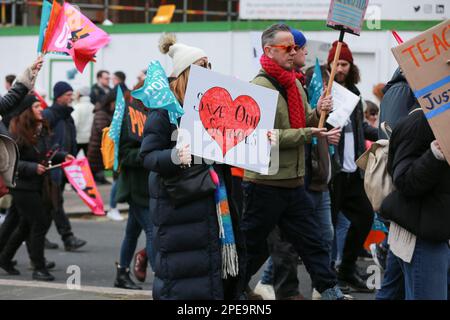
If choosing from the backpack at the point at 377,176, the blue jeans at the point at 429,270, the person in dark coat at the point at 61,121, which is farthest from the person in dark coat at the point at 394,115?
the person in dark coat at the point at 61,121

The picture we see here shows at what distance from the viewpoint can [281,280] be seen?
8.35 metres

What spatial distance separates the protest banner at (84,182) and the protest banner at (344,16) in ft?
12.5

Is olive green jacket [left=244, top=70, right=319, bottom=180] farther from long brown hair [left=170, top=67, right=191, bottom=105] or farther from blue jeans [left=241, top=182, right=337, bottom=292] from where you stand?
long brown hair [left=170, top=67, right=191, bottom=105]

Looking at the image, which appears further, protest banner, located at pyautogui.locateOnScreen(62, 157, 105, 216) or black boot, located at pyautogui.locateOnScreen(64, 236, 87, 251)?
black boot, located at pyautogui.locateOnScreen(64, 236, 87, 251)

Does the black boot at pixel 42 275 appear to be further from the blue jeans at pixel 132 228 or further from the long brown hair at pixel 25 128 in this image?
the long brown hair at pixel 25 128

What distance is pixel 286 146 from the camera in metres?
7.16

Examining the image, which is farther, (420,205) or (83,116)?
(83,116)

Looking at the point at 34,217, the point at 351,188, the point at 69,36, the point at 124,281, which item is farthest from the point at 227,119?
the point at 34,217

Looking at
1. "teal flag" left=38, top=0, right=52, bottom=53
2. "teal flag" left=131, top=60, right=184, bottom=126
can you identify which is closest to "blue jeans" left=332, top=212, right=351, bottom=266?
"teal flag" left=38, top=0, right=52, bottom=53

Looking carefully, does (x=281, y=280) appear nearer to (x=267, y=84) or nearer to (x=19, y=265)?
(x=267, y=84)

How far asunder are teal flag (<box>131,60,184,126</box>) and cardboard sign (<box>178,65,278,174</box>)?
2.9 inches

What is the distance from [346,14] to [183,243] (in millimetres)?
2016

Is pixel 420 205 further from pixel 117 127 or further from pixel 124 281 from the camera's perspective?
pixel 124 281

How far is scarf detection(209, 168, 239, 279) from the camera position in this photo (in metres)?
6.24
